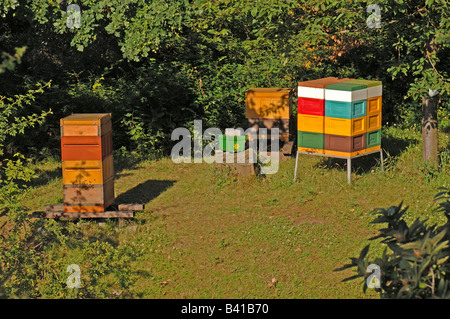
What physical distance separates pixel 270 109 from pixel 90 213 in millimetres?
4840

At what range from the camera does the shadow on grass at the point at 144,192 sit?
1159 cm

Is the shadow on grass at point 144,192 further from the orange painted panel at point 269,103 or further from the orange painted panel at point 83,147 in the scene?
the orange painted panel at point 269,103

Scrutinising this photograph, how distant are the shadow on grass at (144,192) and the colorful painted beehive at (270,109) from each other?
91.8 inches

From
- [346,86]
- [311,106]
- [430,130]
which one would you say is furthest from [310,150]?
[430,130]

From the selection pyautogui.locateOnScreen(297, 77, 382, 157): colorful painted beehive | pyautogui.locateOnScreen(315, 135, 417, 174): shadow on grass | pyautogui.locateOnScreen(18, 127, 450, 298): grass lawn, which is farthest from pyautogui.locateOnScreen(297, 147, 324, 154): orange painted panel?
pyautogui.locateOnScreen(315, 135, 417, 174): shadow on grass

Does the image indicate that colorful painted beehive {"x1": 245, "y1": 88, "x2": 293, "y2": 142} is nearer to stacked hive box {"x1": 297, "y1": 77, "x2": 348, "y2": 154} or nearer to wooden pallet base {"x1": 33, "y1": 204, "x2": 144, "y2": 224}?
stacked hive box {"x1": 297, "y1": 77, "x2": 348, "y2": 154}

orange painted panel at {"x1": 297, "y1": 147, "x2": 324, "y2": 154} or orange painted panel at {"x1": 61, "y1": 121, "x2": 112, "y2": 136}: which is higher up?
orange painted panel at {"x1": 61, "y1": 121, "x2": 112, "y2": 136}

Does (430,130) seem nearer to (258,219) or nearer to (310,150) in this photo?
(310,150)

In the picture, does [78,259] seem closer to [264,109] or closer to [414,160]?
[264,109]

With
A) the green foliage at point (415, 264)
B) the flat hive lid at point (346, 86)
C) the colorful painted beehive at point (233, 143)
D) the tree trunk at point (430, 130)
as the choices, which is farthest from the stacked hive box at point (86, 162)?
the green foliage at point (415, 264)

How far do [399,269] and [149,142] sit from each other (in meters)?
10.1

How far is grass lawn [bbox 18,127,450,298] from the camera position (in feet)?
27.8

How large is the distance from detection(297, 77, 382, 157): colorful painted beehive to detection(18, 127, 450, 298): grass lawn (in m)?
0.70

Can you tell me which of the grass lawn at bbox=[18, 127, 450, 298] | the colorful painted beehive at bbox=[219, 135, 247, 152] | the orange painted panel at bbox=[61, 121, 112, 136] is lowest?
the grass lawn at bbox=[18, 127, 450, 298]
